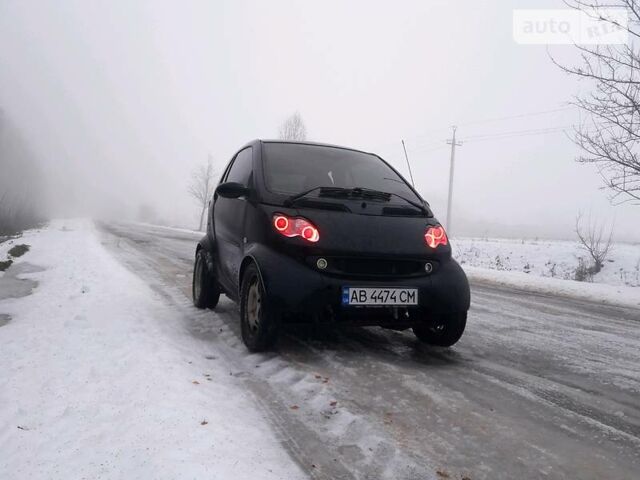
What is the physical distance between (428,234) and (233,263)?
1.68m

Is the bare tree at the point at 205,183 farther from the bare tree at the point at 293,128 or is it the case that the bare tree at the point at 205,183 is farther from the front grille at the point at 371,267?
the front grille at the point at 371,267

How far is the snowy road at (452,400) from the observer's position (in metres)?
2.00

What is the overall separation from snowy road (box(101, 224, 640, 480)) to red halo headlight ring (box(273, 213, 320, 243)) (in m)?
0.90

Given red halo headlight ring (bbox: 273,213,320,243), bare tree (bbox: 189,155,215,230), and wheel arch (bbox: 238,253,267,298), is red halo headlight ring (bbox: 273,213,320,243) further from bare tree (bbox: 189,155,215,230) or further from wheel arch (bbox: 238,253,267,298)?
bare tree (bbox: 189,155,215,230)

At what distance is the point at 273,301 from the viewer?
10.3 feet

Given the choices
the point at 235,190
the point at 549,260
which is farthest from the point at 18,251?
the point at 549,260

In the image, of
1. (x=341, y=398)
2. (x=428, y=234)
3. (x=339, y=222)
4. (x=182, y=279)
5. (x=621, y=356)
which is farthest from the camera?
(x=182, y=279)

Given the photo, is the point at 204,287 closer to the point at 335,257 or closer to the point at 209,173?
the point at 335,257

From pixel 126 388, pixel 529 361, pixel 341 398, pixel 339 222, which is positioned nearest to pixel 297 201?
pixel 339 222

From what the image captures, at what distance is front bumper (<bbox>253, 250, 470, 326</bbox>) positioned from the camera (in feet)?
10.2

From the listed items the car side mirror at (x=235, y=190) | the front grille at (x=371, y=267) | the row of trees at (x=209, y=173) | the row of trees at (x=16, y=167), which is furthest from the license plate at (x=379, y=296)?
the row of trees at (x=16, y=167)

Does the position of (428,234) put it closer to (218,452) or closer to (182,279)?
(218,452)

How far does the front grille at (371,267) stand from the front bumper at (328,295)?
41 mm

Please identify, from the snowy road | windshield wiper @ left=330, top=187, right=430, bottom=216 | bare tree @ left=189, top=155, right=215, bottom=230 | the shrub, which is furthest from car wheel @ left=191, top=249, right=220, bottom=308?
bare tree @ left=189, top=155, right=215, bottom=230
